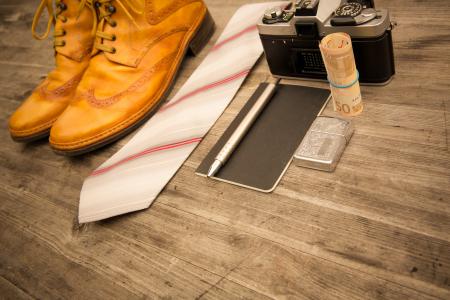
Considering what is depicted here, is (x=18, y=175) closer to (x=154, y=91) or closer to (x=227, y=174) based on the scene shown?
(x=154, y=91)

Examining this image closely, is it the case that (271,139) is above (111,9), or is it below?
below

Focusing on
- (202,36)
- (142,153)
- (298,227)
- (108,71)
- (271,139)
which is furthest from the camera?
(202,36)

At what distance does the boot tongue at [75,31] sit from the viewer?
0.98 meters

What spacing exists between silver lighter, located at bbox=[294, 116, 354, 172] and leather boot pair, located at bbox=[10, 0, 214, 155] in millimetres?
417

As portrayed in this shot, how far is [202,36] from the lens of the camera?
1056mm

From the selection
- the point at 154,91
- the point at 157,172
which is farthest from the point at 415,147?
the point at 154,91

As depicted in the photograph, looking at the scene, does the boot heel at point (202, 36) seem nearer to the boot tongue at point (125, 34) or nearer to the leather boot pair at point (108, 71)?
the leather boot pair at point (108, 71)

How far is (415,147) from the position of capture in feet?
1.99

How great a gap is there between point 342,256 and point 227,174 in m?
0.25

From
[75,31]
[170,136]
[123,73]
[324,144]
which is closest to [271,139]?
[324,144]

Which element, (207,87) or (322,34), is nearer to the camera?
(322,34)

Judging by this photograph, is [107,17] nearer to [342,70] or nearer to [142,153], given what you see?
[142,153]

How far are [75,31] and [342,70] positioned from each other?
705mm

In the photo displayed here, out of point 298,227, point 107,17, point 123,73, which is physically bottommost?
point 298,227
